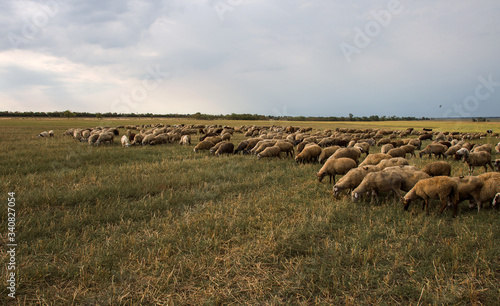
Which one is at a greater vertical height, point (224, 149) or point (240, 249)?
point (224, 149)

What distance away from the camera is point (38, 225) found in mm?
5238

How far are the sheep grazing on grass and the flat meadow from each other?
28cm

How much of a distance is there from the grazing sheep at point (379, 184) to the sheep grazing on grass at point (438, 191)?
0.53 m

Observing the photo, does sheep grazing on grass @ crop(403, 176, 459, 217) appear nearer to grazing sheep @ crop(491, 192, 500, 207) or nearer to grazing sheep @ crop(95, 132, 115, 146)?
grazing sheep @ crop(491, 192, 500, 207)

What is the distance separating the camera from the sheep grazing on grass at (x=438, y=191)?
5923 millimetres

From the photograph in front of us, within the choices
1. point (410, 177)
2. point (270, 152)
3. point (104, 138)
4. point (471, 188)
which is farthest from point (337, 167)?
point (104, 138)

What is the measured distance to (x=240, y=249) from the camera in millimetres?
4426

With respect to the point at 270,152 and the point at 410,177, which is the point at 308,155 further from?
the point at 410,177

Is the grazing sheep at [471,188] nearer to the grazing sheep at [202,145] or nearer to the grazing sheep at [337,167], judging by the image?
the grazing sheep at [337,167]

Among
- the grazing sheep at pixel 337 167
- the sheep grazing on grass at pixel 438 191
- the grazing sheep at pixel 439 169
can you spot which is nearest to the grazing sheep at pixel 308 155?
the grazing sheep at pixel 337 167

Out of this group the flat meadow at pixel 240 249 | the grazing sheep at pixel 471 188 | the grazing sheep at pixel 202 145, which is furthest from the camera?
the grazing sheep at pixel 202 145

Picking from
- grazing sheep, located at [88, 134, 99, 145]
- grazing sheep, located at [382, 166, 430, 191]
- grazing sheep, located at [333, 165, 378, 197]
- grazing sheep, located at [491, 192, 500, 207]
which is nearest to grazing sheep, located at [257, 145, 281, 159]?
grazing sheep, located at [333, 165, 378, 197]

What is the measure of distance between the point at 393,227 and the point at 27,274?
6.63 meters

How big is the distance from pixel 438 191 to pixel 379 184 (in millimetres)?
1302
